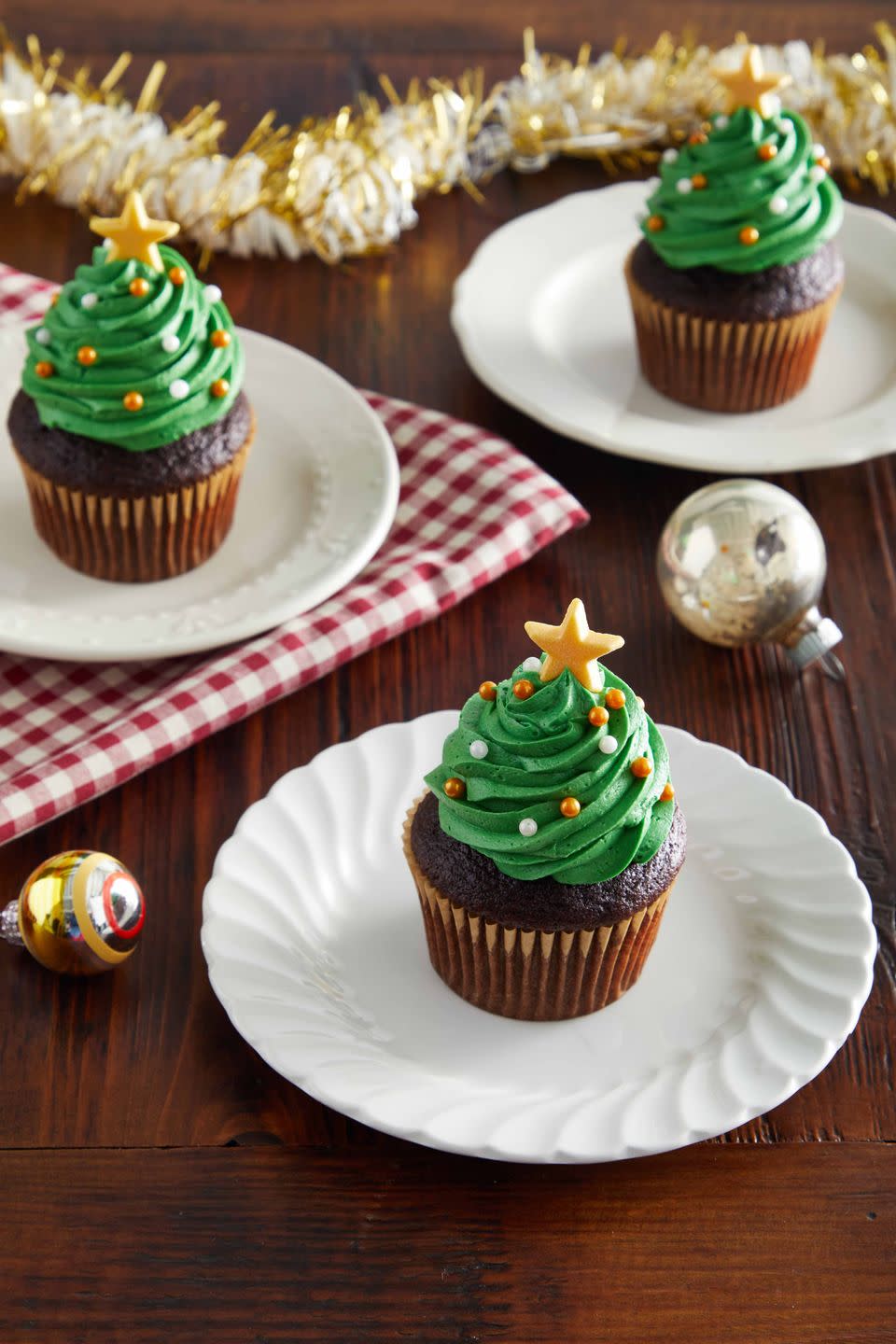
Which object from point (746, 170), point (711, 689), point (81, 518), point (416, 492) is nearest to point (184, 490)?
point (81, 518)

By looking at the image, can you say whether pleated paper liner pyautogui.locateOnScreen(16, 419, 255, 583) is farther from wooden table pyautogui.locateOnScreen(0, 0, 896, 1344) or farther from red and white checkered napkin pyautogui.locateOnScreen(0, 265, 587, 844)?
wooden table pyautogui.locateOnScreen(0, 0, 896, 1344)

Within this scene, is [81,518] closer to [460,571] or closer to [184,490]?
[184,490]

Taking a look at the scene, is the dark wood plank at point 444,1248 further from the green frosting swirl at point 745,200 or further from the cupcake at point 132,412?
the green frosting swirl at point 745,200

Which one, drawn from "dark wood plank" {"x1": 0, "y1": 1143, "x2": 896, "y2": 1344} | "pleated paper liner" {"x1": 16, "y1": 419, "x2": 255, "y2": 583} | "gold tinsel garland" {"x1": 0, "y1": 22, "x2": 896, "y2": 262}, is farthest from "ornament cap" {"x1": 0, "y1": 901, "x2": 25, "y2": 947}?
"gold tinsel garland" {"x1": 0, "y1": 22, "x2": 896, "y2": 262}

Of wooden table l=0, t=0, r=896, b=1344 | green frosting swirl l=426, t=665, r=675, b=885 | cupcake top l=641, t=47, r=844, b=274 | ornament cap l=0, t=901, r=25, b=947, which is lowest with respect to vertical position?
wooden table l=0, t=0, r=896, b=1344

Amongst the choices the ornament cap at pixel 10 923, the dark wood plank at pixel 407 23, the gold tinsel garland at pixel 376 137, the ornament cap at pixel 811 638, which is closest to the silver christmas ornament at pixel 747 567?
the ornament cap at pixel 811 638

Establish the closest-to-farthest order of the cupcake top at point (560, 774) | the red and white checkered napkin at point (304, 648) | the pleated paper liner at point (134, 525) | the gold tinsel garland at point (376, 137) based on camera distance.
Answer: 1. the cupcake top at point (560, 774)
2. the red and white checkered napkin at point (304, 648)
3. the pleated paper liner at point (134, 525)
4. the gold tinsel garland at point (376, 137)
